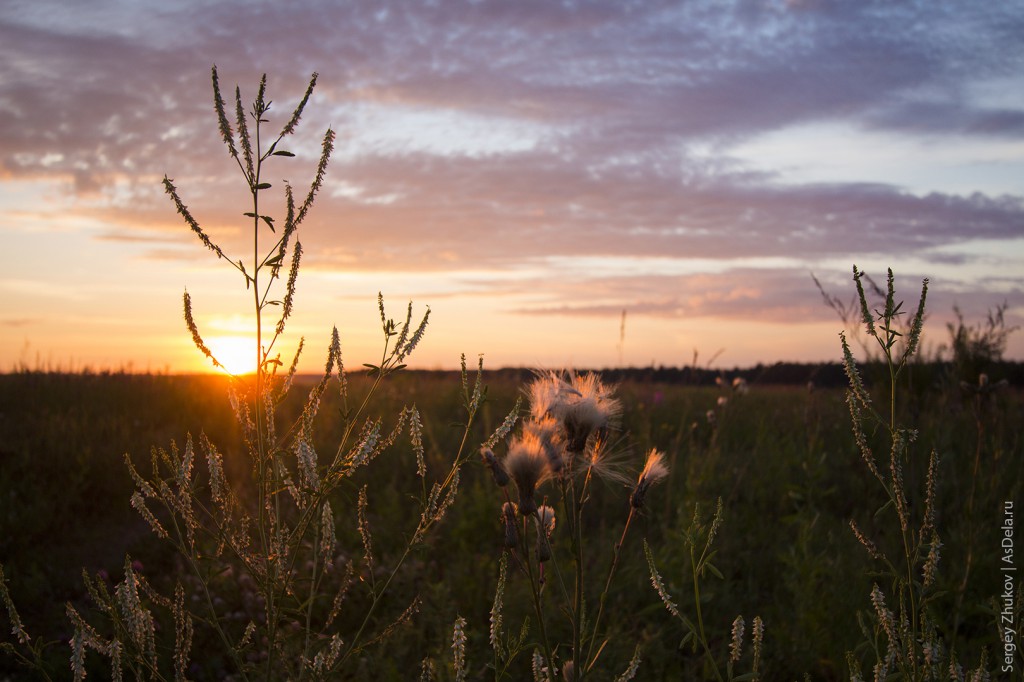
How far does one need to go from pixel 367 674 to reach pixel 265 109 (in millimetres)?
2696

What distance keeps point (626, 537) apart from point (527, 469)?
4130 millimetres

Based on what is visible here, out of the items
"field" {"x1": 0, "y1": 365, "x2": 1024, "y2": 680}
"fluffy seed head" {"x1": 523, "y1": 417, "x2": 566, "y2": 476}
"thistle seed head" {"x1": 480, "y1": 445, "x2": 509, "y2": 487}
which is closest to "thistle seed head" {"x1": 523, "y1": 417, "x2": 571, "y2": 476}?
"fluffy seed head" {"x1": 523, "y1": 417, "x2": 566, "y2": 476}

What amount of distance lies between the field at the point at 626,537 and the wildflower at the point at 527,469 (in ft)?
0.98

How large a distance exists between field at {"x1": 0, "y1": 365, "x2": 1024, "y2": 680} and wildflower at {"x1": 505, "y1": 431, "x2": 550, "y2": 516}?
0.30 meters

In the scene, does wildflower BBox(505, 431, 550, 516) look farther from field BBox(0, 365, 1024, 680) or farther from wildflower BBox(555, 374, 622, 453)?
field BBox(0, 365, 1024, 680)

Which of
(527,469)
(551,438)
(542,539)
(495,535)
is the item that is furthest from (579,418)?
(495,535)

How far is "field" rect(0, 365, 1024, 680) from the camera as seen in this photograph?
13.6ft

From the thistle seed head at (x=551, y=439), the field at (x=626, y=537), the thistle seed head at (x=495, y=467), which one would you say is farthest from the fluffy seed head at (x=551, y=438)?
the field at (x=626, y=537)

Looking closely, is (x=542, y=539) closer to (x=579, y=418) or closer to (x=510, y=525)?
(x=510, y=525)

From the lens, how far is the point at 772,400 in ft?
36.5

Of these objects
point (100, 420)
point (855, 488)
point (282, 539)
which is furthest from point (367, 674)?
point (100, 420)

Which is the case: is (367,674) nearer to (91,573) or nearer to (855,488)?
(91,573)

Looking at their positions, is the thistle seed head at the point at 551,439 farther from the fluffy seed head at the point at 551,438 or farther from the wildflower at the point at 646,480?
the wildflower at the point at 646,480

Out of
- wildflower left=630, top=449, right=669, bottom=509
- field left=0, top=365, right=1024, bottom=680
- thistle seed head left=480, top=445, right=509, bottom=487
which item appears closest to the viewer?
thistle seed head left=480, top=445, right=509, bottom=487
